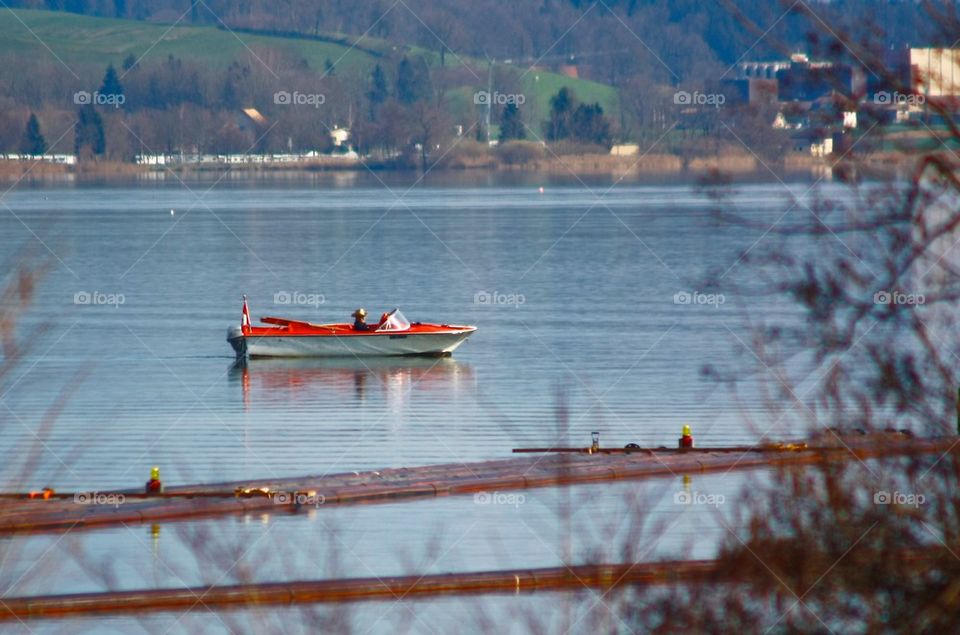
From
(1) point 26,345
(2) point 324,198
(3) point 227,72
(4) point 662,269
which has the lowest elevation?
(1) point 26,345

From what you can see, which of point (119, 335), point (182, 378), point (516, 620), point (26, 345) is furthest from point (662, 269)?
point (26, 345)

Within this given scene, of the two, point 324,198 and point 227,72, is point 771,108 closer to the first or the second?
point 324,198

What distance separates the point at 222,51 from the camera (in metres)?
186

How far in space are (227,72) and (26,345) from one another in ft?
544

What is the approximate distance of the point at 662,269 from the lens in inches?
2349

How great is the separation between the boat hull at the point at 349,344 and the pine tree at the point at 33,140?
110m

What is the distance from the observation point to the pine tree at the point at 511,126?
149 m
